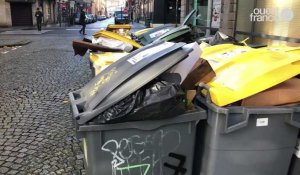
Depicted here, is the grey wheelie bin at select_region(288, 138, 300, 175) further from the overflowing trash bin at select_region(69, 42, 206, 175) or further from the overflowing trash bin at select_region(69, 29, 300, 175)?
the overflowing trash bin at select_region(69, 42, 206, 175)

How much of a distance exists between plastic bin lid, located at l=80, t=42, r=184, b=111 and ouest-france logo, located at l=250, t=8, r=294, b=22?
15.2 feet

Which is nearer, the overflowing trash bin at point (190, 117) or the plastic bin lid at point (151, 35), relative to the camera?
the overflowing trash bin at point (190, 117)

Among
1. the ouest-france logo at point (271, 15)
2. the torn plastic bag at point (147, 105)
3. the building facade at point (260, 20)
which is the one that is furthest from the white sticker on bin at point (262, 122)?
the ouest-france logo at point (271, 15)

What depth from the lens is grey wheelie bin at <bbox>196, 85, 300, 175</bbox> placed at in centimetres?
228

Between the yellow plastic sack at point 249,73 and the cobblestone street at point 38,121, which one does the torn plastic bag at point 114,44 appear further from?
the yellow plastic sack at point 249,73

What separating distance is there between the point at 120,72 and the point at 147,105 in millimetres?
423

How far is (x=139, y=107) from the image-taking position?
2193 millimetres

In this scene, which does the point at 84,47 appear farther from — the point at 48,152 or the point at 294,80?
the point at 294,80

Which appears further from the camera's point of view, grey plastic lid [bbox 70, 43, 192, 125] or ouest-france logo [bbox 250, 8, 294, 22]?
ouest-france logo [bbox 250, 8, 294, 22]

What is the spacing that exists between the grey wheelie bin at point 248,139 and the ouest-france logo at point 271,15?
4.57 metres

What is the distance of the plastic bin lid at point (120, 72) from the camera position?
7.62 ft

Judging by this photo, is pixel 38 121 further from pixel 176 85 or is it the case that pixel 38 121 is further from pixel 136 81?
pixel 176 85

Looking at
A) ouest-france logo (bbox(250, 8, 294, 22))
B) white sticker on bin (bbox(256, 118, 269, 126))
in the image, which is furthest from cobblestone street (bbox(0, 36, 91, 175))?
ouest-france logo (bbox(250, 8, 294, 22))

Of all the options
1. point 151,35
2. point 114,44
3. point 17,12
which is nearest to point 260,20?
point 151,35
